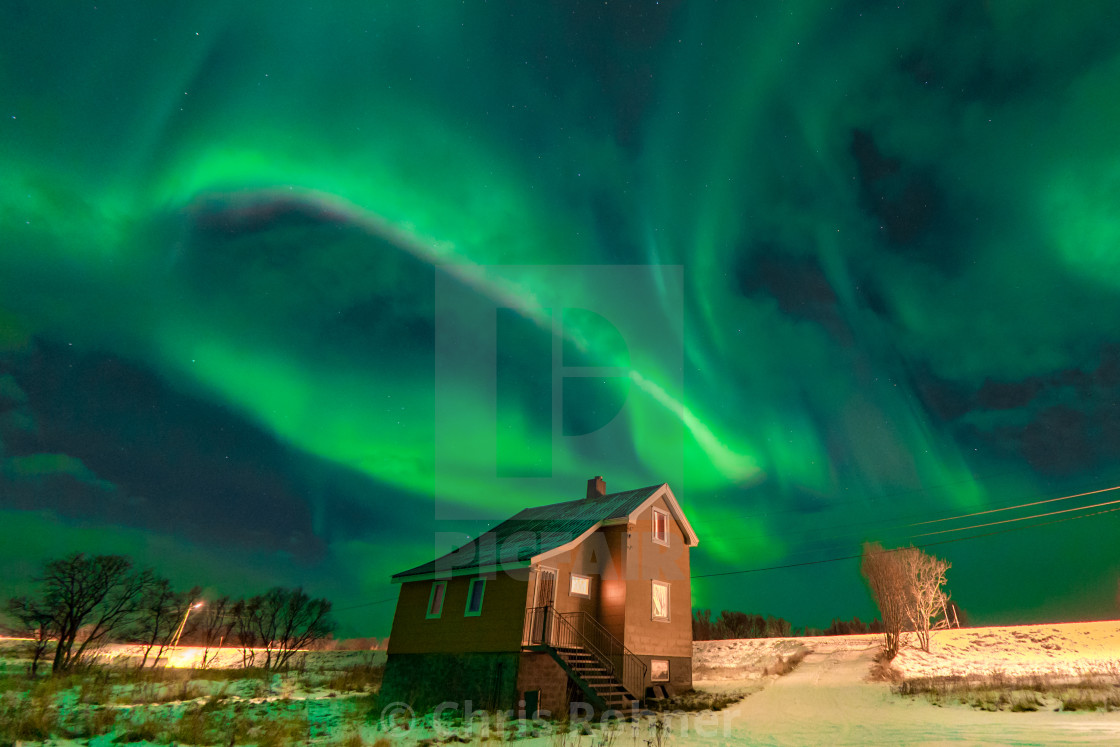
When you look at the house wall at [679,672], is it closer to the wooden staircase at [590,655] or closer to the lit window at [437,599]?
the wooden staircase at [590,655]

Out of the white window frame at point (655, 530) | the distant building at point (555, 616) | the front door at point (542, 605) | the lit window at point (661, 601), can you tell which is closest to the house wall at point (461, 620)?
the distant building at point (555, 616)

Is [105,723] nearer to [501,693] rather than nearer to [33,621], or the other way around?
[501,693]

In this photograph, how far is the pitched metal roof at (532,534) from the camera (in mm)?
21531

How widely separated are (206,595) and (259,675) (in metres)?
16.3

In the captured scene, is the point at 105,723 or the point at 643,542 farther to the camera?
the point at 643,542

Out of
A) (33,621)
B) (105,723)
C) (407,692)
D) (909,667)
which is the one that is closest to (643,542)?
(407,692)

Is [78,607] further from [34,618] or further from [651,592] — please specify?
[651,592]

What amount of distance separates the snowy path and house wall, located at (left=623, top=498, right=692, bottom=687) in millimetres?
3552

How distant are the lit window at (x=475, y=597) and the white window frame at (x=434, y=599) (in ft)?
4.82

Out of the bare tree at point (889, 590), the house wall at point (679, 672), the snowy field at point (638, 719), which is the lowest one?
the snowy field at point (638, 719)

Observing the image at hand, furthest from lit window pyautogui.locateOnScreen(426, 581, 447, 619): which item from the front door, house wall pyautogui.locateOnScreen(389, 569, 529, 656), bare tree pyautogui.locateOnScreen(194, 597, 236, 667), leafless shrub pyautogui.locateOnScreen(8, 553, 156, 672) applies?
bare tree pyautogui.locateOnScreen(194, 597, 236, 667)

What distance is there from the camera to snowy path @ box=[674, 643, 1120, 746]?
1209 centimetres

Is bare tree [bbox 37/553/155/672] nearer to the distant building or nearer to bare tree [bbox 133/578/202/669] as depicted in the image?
bare tree [bbox 133/578/202/669]

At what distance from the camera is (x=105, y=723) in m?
11.5
